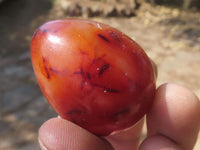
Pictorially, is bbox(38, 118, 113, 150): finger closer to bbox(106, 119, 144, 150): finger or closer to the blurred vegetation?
bbox(106, 119, 144, 150): finger

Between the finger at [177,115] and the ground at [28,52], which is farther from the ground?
the finger at [177,115]

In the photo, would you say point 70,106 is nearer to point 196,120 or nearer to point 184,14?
point 196,120

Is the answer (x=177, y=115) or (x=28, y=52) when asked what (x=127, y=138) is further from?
(x=28, y=52)

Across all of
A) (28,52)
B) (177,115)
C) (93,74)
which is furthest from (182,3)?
(93,74)

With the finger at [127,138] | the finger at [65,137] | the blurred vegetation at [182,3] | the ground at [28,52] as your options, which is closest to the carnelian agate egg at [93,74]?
the finger at [65,137]

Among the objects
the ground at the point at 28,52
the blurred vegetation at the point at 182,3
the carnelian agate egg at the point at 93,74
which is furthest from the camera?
the blurred vegetation at the point at 182,3

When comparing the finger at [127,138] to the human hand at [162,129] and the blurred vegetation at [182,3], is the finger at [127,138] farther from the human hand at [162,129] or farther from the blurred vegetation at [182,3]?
the blurred vegetation at [182,3]

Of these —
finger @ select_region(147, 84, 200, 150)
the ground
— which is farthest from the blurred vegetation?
finger @ select_region(147, 84, 200, 150)
